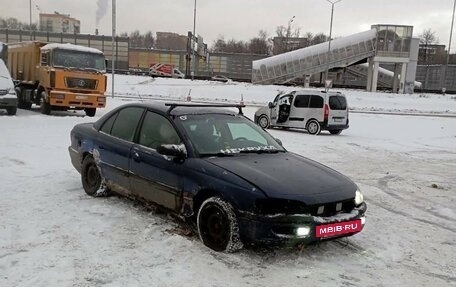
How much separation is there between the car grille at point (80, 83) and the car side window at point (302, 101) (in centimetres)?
797

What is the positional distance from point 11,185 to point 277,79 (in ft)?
165

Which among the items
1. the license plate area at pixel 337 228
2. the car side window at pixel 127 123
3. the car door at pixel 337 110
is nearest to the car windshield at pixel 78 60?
the car door at pixel 337 110

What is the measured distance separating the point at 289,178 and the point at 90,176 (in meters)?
3.33

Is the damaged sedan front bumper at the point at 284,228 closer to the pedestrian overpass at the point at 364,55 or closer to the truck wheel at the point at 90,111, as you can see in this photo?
the truck wheel at the point at 90,111

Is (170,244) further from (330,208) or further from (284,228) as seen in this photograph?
(330,208)

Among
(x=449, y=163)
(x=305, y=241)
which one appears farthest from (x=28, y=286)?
(x=449, y=163)

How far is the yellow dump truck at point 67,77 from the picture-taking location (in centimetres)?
1797

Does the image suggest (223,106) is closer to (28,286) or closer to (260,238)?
(260,238)

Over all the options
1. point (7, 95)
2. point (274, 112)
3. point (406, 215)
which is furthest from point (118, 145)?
point (274, 112)

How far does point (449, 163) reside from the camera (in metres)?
12.6

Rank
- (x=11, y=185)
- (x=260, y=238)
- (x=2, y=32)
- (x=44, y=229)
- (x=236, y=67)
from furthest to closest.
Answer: (x=236, y=67) → (x=2, y=32) → (x=11, y=185) → (x=44, y=229) → (x=260, y=238)

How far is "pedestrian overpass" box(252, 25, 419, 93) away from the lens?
5288 cm

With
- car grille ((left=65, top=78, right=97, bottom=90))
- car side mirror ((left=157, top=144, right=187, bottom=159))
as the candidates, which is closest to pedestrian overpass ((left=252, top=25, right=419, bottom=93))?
car grille ((left=65, top=78, right=97, bottom=90))

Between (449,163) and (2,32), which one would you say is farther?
(2,32)
